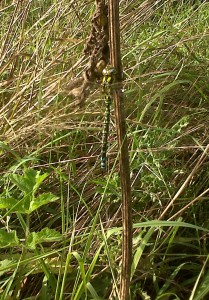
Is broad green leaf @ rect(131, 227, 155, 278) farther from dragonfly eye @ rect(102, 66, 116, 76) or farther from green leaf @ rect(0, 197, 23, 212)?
dragonfly eye @ rect(102, 66, 116, 76)

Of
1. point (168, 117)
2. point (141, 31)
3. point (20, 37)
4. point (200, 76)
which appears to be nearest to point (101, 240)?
point (168, 117)

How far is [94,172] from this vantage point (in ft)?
5.10

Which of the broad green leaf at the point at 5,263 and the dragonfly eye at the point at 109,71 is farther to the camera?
the broad green leaf at the point at 5,263

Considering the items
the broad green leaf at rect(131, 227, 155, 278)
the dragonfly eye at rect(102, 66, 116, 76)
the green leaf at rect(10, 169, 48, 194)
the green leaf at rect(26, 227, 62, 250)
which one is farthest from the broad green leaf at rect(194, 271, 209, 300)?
the dragonfly eye at rect(102, 66, 116, 76)

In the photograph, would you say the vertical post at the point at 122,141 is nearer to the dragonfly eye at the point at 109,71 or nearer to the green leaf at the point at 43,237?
the dragonfly eye at the point at 109,71

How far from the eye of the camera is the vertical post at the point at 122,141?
2.85 feet

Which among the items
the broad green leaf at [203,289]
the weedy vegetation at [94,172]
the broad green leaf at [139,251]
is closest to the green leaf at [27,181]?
the weedy vegetation at [94,172]

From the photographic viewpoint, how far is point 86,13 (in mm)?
2025

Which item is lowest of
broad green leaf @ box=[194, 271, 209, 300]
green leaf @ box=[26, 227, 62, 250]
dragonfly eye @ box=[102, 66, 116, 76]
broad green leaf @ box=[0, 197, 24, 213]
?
broad green leaf @ box=[194, 271, 209, 300]

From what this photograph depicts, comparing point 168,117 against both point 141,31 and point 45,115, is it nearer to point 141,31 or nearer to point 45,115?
point 45,115

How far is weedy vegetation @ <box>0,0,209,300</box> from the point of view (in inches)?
48.8

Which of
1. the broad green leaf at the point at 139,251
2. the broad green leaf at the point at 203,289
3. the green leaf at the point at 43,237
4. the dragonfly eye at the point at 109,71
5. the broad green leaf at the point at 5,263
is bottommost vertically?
the broad green leaf at the point at 203,289

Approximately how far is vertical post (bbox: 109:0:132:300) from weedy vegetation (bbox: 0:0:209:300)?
0.14m

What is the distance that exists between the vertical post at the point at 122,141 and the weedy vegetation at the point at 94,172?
0.14 meters
